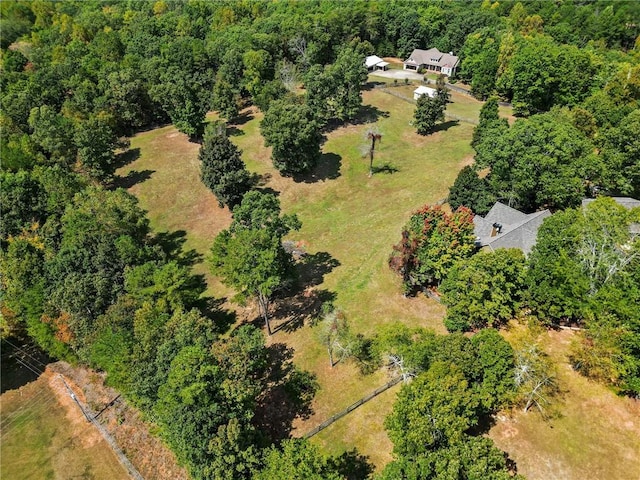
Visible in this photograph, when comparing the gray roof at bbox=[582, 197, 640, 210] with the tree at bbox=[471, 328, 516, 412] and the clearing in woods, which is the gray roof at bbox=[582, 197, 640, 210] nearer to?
the clearing in woods

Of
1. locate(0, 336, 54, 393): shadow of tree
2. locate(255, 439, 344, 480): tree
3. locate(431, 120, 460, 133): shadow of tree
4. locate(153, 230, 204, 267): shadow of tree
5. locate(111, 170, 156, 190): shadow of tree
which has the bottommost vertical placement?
locate(0, 336, 54, 393): shadow of tree

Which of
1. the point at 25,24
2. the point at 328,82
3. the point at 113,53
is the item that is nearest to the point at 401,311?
the point at 328,82

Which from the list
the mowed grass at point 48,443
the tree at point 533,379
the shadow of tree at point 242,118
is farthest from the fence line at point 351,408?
the shadow of tree at point 242,118

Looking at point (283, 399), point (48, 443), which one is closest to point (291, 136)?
point (283, 399)

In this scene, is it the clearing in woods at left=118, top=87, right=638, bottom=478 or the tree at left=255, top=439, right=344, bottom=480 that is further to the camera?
the clearing in woods at left=118, top=87, right=638, bottom=478

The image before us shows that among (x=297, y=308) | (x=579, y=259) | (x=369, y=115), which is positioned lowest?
(x=297, y=308)

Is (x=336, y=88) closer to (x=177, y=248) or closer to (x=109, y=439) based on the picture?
(x=177, y=248)

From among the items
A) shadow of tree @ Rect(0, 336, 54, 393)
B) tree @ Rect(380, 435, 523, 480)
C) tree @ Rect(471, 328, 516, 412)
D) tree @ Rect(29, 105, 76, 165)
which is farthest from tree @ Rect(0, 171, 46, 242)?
tree @ Rect(471, 328, 516, 412)
